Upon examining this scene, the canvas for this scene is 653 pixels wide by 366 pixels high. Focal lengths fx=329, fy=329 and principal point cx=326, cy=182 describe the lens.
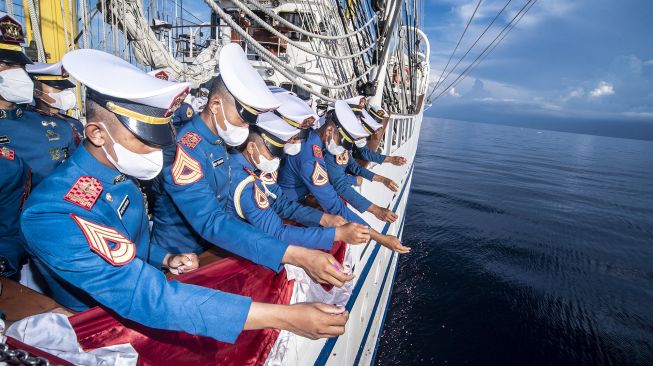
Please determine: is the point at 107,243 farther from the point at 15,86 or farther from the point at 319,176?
the point at 15,86

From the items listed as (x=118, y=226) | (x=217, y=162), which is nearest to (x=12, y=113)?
(x=217, y=162)

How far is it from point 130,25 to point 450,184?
63.1 ft

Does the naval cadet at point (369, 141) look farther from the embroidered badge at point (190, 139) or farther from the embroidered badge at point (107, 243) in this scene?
the embroidered badge at point (107, 243)

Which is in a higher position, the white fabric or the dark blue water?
the white fabric

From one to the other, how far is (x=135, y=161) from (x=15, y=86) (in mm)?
2117

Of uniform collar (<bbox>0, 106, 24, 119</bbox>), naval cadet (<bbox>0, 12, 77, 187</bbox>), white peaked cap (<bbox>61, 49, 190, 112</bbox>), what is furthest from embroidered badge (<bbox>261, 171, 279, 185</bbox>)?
uniform collar (<bbox>0, 106, 24, 119</bbox>)

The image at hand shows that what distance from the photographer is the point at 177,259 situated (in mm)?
1784

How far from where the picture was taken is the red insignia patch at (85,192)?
1.15 meters

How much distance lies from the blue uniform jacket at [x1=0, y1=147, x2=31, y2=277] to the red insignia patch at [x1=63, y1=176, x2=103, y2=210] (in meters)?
1.06

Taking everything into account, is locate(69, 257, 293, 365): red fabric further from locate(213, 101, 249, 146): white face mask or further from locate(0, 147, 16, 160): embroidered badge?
locate(0, 147, 16, 160): embroidered badge

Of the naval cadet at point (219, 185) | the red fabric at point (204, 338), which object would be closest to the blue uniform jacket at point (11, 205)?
the naval cadet at point (219, 185)

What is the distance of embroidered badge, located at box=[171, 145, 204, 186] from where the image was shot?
5.81ft

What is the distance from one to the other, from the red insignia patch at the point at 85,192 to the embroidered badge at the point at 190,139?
0.74m

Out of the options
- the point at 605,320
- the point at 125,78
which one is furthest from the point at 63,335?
the point at 605,320
